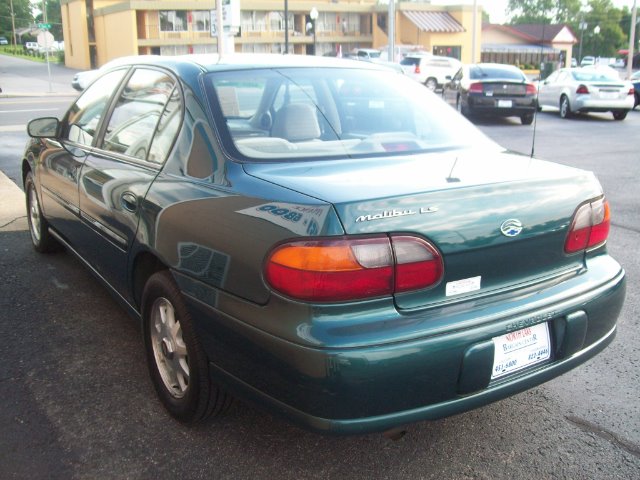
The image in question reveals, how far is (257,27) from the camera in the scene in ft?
159

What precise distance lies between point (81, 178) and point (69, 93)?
2771 centimetres

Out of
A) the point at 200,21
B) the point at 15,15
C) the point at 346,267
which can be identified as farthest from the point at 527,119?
the point at 15,15

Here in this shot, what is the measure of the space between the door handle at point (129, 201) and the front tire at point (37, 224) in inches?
82.8

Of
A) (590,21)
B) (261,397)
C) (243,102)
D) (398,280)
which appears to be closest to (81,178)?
(243,102)

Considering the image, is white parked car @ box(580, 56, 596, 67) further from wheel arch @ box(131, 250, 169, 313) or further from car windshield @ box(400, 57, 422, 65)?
wheel arch @ box(131, 250, 169, 313)

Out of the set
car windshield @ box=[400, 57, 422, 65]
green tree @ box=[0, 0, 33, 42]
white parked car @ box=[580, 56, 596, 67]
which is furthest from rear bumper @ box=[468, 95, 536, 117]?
green tree @ box=[0, 0, 33, 42]

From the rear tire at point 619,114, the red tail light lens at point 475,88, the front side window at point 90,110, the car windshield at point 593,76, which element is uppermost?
the front side window at point 90,110

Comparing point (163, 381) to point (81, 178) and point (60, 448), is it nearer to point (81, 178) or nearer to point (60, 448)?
point (60, 448)

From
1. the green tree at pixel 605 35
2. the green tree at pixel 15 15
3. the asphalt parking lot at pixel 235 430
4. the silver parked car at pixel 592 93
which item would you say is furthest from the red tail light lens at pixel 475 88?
the green tree at pixel 15 15

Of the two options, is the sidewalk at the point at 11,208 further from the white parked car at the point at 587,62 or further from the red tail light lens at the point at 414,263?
the white parked car at the point at 587,62

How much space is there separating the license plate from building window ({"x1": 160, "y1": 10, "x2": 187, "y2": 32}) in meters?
46.0

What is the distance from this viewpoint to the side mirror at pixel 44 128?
4.33m

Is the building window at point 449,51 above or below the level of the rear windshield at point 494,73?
above

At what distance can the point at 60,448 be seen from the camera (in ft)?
8.90
